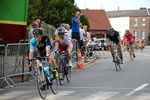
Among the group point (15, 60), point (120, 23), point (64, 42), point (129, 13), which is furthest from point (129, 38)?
point (129, 13)

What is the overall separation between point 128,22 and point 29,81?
125m

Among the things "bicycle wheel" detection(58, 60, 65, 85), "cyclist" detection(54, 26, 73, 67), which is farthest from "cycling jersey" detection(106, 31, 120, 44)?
"bicycle wheel" detection(58, 60, 65, 85)

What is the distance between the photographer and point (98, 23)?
11444 cm

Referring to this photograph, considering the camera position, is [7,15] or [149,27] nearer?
[7,15]

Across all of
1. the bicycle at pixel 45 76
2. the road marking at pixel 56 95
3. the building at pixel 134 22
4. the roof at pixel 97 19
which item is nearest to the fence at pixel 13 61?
the road marking at pixel 56 95

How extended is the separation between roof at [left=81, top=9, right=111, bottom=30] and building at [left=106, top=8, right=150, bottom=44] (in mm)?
15816

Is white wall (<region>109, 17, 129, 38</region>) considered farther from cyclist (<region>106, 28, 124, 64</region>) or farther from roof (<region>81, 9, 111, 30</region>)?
cyclist (<region>106, 28, 124, 64</region>)

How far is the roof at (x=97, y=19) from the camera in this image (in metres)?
113

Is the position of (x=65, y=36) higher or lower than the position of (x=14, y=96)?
higher

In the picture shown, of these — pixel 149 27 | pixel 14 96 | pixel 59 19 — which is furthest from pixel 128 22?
pixel 14 96

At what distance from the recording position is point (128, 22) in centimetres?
13800

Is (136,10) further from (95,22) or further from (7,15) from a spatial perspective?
(7,15)

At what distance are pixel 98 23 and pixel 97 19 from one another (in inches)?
95.3

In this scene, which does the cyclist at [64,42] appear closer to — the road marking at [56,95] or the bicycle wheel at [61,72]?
the bicycle wheel at [61,72]
